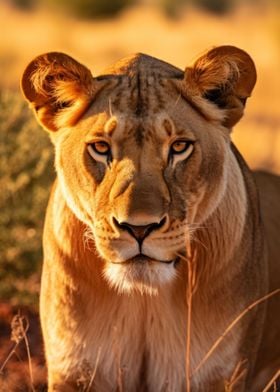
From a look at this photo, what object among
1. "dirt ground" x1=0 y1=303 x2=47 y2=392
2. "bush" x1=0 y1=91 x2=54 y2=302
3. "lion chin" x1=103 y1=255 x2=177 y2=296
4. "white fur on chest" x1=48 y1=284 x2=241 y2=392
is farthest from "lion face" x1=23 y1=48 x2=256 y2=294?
"bush" x1=0 y1=91 x2=54 y2=302

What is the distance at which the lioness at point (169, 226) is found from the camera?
13.5 feet

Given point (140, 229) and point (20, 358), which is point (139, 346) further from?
point (20, 358)

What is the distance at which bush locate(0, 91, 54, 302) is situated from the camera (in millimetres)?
7180

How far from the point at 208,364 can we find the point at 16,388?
102 centimetres

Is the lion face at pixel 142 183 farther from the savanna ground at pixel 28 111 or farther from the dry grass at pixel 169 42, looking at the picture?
the dry grass at pixel 169 42

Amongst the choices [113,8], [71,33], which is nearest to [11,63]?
[71,33]

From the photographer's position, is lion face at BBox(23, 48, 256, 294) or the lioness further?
the lioness

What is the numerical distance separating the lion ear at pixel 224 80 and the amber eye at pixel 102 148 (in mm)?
365

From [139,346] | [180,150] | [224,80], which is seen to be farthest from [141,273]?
[224,80]

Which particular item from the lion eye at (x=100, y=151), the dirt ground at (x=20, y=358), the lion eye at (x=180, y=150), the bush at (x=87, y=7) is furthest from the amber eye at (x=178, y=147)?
the bush at (x=87, y=7)

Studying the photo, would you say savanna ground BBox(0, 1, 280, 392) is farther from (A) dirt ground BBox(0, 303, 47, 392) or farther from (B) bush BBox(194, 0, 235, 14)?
(B) bush BBox(194, 0, 235, 14)

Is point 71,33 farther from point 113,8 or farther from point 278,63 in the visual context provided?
point 278,63

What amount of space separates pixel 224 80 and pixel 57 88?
1.90 feet

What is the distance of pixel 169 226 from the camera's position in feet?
13.1
